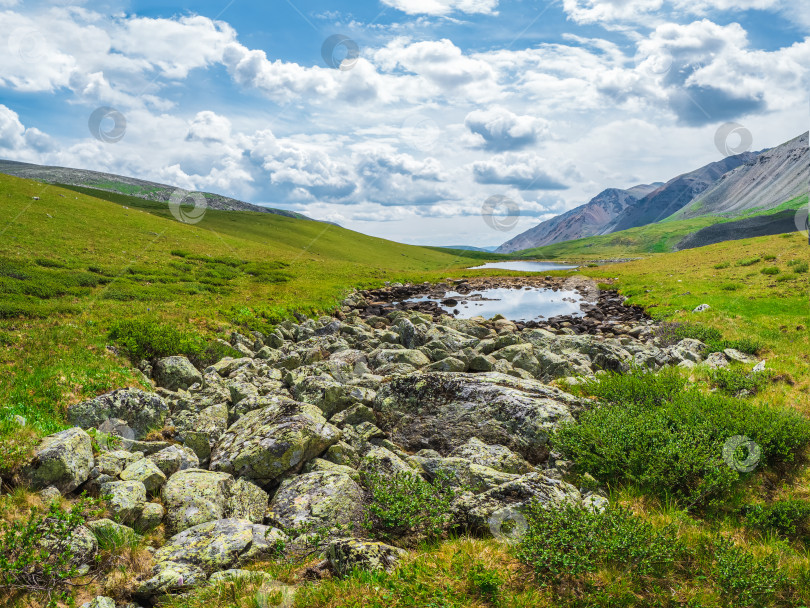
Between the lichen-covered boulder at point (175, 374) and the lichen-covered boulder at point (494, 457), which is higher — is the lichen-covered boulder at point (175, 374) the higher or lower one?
the higher one

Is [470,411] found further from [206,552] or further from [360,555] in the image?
[206,552]

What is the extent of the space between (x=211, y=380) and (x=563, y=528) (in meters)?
13.5

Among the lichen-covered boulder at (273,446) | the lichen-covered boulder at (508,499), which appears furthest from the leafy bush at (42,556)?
the lichen-covered boulder at (508,499)

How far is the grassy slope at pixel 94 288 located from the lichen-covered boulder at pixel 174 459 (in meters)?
2.85

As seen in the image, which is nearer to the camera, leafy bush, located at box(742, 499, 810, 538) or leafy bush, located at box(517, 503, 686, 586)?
leafy bush, located at box(517, 503, 686, 586)

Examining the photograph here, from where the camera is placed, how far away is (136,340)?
18.5 meters

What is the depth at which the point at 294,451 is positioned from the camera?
31.3ft

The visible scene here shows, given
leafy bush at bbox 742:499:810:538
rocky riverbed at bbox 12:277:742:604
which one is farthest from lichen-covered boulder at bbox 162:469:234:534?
leafy bush at bbox 742:499:810:538

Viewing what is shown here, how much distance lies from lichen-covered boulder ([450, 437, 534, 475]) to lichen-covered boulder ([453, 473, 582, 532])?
1.60m

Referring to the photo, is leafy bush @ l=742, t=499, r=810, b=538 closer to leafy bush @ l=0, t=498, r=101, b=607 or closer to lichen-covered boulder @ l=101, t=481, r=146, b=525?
lichen-covered boulder @ l=101, t=481, r=146, b=525

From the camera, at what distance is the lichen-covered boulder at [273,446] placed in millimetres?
9438

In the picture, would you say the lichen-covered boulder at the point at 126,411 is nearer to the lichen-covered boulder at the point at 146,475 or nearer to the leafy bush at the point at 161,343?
the lichen-covered boulder at the point at 146,475

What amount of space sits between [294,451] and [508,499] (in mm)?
4770

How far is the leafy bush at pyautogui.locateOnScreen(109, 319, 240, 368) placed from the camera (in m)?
18.3
